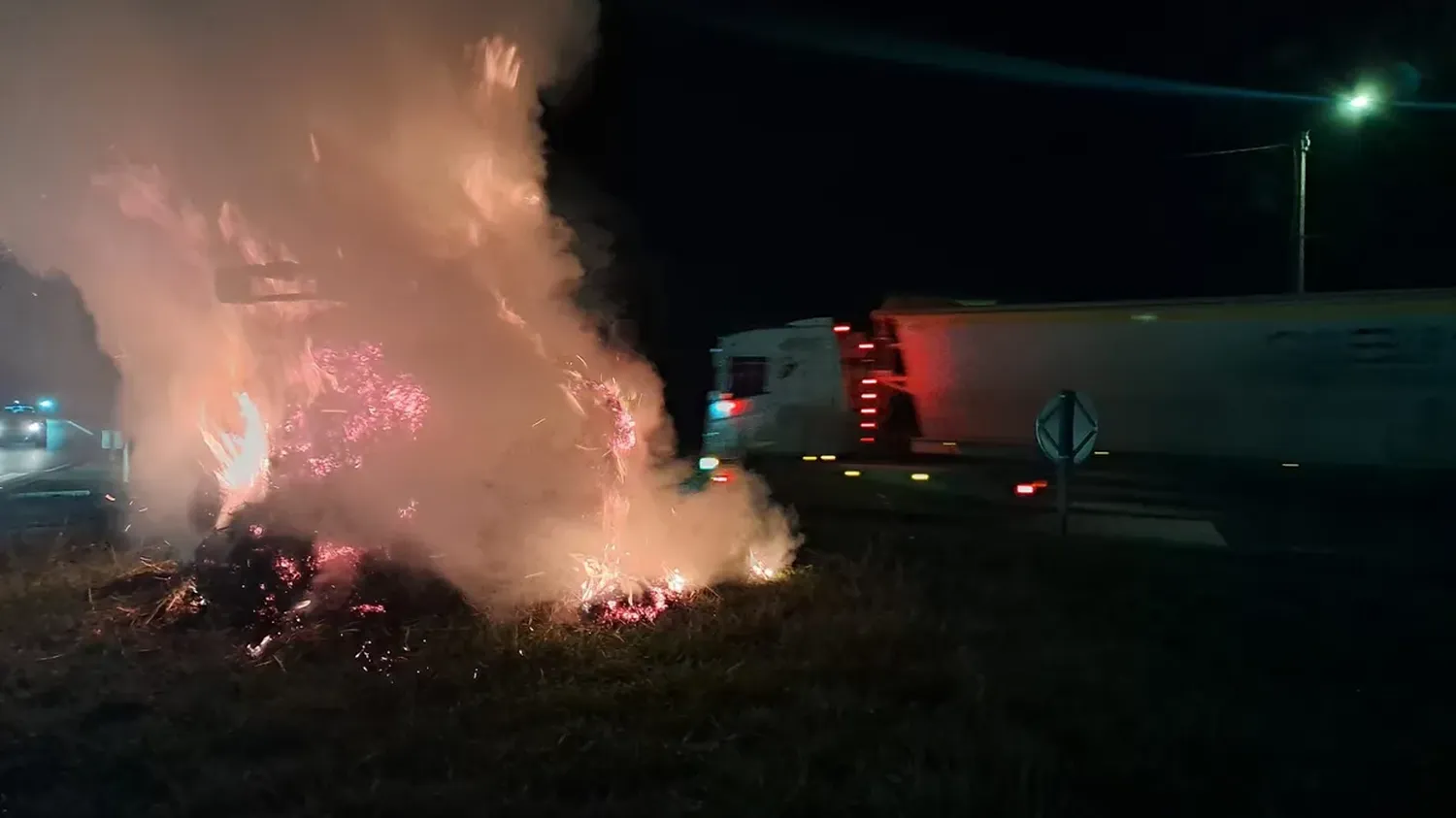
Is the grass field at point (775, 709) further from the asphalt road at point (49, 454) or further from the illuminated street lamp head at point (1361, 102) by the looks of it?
the asphalt road at point (49, 454)

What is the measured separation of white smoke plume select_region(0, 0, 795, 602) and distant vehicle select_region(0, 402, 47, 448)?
86.1ft

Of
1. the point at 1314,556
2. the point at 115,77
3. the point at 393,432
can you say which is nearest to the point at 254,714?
the point at 393,432

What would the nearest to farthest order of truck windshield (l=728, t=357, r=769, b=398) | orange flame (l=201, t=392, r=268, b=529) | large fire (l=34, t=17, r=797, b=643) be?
large fire (l=34, t=17, r=797, b=643)
orange flame (l=201, t=392, r=268, b=529)
truck windshield (l=728, t=357, r=769, b=398)

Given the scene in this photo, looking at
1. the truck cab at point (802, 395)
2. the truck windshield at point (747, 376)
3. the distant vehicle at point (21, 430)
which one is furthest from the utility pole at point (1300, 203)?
the distant vehicle at point (21, 430)

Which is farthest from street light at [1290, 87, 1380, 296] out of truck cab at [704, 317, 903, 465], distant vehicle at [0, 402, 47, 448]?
distant vehicle at [0, 402, 47, 448]

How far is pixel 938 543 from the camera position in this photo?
37.1ft

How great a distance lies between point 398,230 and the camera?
327 inches

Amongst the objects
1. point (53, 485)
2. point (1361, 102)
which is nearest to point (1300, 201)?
point (1361, 102)

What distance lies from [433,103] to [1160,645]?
20.8 feet

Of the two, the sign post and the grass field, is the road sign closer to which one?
the sign post

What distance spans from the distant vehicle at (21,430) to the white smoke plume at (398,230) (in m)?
26.2

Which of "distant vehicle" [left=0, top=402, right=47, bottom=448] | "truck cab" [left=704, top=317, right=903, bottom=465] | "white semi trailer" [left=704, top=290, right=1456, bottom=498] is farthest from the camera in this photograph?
"distant vehicle" [left=0, top=402, right=47, bottom=448]

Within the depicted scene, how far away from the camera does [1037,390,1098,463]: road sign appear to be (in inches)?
430

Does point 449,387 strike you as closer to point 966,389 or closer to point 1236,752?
point 1236,752
